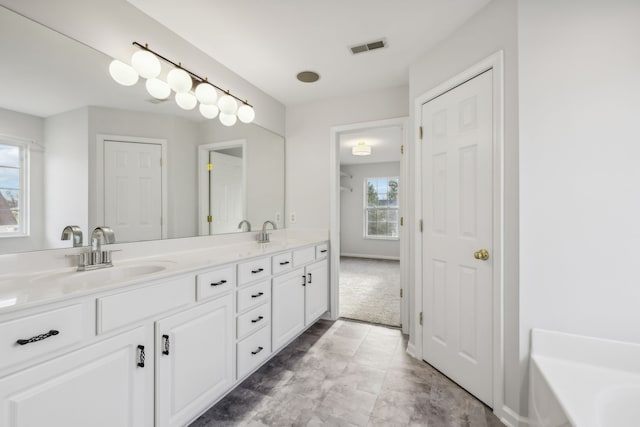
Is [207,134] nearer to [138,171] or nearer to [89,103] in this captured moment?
[138,171]

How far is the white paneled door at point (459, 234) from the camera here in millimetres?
1729

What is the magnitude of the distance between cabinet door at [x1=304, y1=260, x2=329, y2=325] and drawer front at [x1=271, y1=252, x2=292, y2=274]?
1.13ft

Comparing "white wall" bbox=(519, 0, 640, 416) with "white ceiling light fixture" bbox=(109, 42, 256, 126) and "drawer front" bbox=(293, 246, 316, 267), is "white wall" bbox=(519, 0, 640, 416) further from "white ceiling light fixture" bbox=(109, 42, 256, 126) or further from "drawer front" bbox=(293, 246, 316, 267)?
"white ceiling light fixture" bbox=(109, 42, 256, 126)

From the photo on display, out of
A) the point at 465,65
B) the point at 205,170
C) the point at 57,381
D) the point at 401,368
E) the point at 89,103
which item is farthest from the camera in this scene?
the point at 205,170

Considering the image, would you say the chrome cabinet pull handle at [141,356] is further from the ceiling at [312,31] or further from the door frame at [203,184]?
the ceiling at [312,31]

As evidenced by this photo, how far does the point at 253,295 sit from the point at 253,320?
167 millimetres

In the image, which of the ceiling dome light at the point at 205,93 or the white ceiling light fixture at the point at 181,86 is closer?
the white ceiling light fixture at the point at 181,86

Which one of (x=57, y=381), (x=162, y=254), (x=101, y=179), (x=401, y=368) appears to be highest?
(x=101, y=179)

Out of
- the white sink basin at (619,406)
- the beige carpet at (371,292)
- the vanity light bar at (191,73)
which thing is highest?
the vanity light bar at (191,73)

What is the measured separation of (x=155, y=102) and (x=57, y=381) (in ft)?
5.25

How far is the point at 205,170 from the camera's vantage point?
2301 mm

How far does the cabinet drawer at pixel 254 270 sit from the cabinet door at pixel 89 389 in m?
0.61

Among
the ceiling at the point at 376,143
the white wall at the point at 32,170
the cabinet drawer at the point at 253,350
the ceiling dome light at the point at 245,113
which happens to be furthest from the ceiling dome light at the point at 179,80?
the ceiling at the point at 376,143

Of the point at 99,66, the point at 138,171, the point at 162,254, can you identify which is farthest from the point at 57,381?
the point at 99,66
